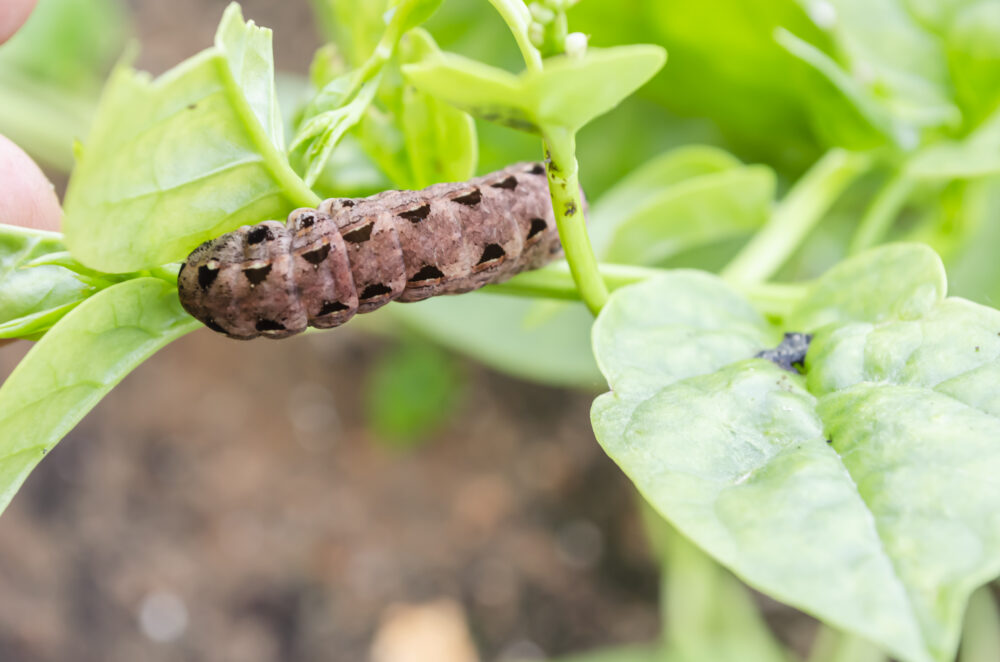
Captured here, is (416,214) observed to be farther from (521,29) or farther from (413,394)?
(413,394)

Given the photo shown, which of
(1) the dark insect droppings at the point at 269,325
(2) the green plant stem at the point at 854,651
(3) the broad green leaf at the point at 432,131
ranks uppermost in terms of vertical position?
(3) the broad green leaf at the point at 432,131

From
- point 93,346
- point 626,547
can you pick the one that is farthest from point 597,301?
point 626,547

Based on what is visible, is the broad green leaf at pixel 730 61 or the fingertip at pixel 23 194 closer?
the fingertip at pixel 23 194

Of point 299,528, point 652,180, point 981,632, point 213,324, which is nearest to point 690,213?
point 652,180

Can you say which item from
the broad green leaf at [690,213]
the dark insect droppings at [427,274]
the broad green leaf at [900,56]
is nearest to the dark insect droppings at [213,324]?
the dark insect droppings at [427,274]

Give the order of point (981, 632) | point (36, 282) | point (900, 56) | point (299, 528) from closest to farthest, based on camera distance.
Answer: point (36, 282) < point (900, 56) < point (981, 632) < point (299, 528)

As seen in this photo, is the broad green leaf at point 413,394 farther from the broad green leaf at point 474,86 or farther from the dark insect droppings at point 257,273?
the broad green leaf at point 474,86

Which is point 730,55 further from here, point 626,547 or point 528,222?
point 626,547
